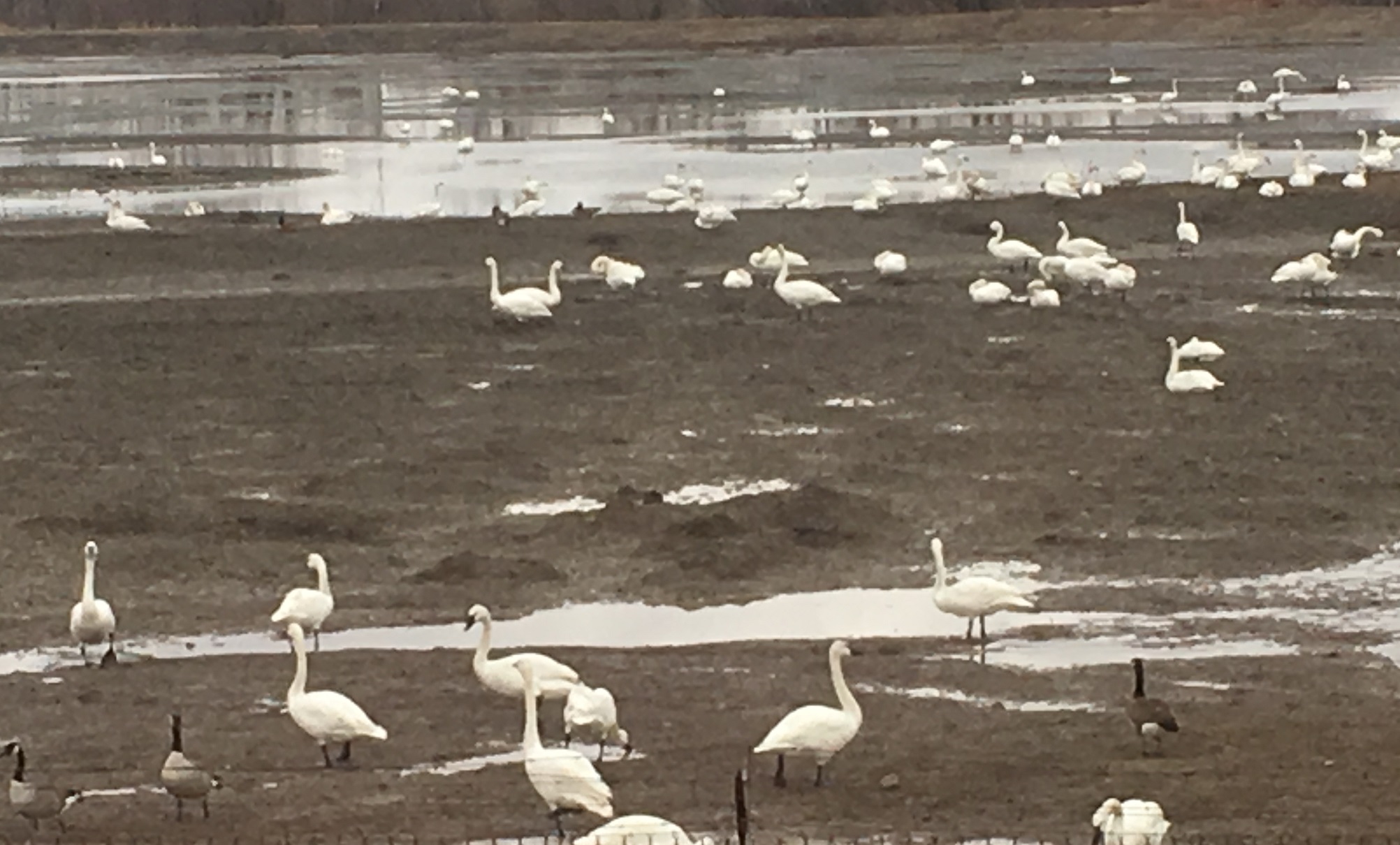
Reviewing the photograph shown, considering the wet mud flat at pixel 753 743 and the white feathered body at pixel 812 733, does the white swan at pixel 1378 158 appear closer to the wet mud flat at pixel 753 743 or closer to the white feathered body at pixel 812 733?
the wet mud flat at pixel 753 743

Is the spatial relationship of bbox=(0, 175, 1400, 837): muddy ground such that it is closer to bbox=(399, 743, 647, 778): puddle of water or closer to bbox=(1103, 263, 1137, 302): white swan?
bbox=(399, 743, 647, 778): puddle of water

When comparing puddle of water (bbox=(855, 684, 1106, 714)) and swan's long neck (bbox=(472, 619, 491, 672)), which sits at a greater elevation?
swan's long neck (bbox=(472, 619, 491, 672))

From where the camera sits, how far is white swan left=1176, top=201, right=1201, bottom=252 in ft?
99.1

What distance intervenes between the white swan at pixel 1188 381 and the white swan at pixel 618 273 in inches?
311

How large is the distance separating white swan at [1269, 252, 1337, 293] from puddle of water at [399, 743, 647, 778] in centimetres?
1583

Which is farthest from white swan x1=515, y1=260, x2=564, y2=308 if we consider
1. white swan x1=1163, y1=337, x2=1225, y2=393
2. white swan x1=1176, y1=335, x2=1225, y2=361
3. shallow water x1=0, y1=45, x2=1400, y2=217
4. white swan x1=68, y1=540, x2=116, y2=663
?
white swan x1=68, y1=540, x2=116, y2=663

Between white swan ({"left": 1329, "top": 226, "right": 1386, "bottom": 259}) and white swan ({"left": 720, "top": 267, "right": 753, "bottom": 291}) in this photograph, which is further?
white swan ({"left": 1329, "top": 226, "right": 1386, "bottom": 259})

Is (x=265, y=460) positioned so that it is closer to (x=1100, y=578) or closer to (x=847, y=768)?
(x=1100, y=578)

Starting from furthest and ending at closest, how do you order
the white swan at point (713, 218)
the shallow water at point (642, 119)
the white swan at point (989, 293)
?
the shallow water at point (642, 119) < the white swan at point (713, 218) < the white swan at point (989, 293)

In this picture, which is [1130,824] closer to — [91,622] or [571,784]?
[571,784]

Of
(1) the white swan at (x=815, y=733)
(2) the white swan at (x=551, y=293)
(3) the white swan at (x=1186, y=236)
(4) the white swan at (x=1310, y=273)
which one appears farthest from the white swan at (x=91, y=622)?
(3) the white swan at (x=1186, y=236)

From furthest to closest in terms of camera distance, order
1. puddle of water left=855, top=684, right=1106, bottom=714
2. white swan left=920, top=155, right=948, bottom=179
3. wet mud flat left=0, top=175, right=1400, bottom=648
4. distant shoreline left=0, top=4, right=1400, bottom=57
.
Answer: distant shoreline left=0, top=4, right=1400, bottom=57
white swan left=920, top=155, right=948, bottom=179
wet mud flat left=0, top=175, right=1400, bottom=648
puddle of water left=855, top=684, right=1106, bottom=714

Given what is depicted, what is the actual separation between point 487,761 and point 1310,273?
16.3m

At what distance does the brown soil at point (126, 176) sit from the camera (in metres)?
42.8
